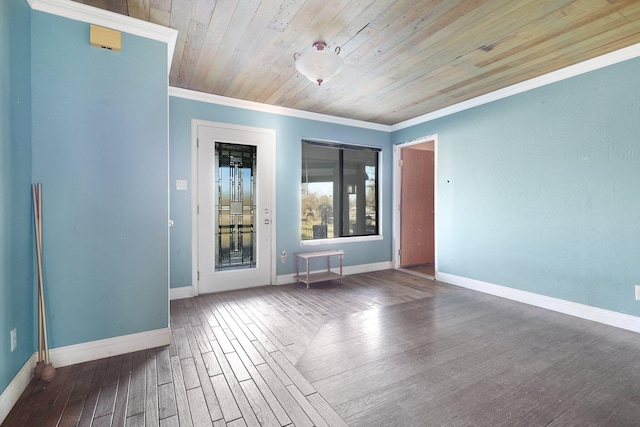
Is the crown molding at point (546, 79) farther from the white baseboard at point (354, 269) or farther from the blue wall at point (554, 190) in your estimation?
the white baseboard at point (354, 269)

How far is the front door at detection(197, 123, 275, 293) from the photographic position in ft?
12.4

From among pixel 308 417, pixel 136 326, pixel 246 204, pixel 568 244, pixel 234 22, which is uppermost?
pixel 234 22

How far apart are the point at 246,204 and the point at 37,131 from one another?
2.29 metres

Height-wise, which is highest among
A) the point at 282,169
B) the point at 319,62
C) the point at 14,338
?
the point at 319,62

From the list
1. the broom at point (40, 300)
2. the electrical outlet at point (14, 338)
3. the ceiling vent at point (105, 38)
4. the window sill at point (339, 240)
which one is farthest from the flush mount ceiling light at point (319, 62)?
the electrical outlet at point (14, 338)

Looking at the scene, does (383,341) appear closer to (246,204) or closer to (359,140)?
(246,204)

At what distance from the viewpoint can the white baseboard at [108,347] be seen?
209cm

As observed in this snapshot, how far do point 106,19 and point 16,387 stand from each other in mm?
2562

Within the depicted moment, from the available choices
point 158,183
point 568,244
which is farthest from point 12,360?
point 568,244

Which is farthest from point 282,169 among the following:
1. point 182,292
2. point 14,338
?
point 14,338

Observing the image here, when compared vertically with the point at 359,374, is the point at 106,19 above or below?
above

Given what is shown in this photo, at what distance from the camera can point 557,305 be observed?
3.18m

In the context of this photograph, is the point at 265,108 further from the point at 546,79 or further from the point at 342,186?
the point at 546,79

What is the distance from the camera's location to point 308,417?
63.0 inches
